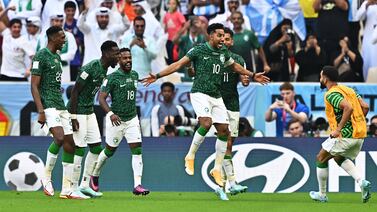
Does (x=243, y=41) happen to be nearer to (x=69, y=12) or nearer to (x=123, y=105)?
(x=69, y=12)

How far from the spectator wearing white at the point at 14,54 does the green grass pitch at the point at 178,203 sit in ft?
19.3

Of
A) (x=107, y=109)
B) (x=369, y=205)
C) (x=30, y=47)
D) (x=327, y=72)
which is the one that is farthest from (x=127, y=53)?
(x=30, y=47)

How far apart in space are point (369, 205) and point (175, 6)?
1004cm

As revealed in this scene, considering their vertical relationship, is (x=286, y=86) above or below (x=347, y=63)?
below

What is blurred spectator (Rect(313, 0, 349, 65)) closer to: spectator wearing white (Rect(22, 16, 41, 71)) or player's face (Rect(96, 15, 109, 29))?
player's face (Rect(96, 15, 109, 29))

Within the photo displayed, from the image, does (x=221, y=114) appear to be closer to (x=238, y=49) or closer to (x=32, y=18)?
(x=238, y=49)

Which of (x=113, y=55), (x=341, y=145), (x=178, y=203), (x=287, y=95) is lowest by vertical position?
(x=178, y=203)

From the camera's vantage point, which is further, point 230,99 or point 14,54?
point 14,54

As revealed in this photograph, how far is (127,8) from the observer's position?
26656 millimetres

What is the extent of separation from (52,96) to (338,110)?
4.50 m

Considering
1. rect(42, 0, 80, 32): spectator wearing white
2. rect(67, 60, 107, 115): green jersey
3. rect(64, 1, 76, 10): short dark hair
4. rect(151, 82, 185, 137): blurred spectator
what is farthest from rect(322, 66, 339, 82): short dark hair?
rect(42, 0, 80, 32): spectator wearing white

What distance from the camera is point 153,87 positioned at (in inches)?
985

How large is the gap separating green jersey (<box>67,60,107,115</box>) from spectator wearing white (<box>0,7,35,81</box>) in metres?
6.82

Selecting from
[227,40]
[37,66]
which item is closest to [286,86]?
[227,40]
